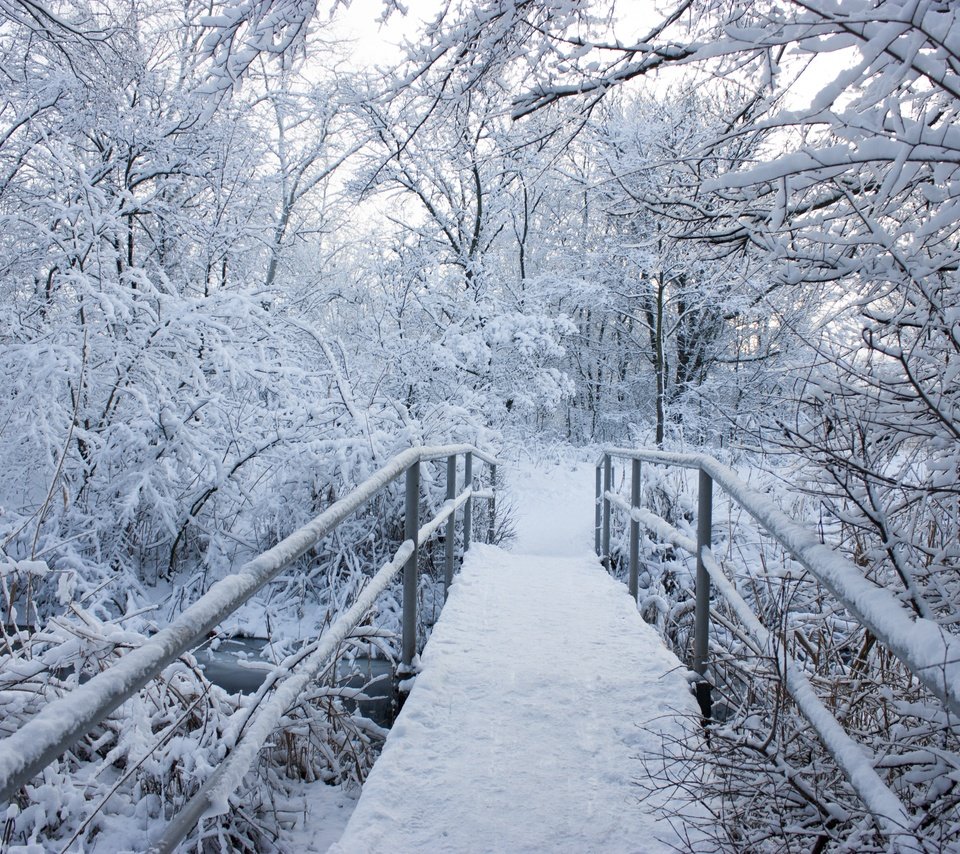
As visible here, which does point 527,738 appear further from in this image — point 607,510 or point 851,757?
point 607,510

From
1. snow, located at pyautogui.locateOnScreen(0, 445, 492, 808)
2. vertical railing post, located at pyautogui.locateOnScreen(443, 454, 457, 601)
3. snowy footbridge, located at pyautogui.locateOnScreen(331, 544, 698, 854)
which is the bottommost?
snowy footbridge, located at pyautogui.locateOnScreen(331, 544, 698, 854)

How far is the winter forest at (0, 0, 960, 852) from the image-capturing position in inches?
74.2

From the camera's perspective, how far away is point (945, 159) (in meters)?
1.66

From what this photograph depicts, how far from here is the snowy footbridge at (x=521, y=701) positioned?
3.43ft

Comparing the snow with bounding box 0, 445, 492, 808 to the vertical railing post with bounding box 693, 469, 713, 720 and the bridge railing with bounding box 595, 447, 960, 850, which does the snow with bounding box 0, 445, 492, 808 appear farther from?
the vertical railing post with bounding box 693, 469, 713, 720

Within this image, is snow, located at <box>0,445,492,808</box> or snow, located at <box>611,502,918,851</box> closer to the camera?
snow, located at <box>0,445,492,808</box>

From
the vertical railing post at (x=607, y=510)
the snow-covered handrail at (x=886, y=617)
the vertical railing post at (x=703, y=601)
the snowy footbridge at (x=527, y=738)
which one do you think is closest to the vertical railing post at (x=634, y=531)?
the snowy footbridge at (x=527, y=738)

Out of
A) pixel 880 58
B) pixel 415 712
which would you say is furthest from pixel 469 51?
pixel 415 712

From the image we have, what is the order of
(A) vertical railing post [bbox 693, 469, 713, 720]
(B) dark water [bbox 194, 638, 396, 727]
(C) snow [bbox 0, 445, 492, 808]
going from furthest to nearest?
(B) dark water [bbox 194, 638, 396, 727] → (A) vertical railing post [bbox 693, 469, 713, 720] → (C) snow [bbox 0, 445, 492, 808]

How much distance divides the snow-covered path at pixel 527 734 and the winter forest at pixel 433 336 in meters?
0.30

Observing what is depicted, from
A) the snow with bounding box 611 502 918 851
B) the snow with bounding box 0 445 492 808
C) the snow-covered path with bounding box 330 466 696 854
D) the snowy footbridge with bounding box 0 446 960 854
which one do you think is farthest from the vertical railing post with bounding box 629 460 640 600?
the snow with bounding box 0 445 492 808

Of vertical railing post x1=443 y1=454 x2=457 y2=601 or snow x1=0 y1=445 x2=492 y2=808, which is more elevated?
snow x1=0 y1=445 x2=492 y2=808

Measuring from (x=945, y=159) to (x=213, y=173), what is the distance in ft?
37.4

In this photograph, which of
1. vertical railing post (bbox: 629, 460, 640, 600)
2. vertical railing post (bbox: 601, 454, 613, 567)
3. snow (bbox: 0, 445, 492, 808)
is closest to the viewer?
snow (bbox: 0, 445, 492, 808)
